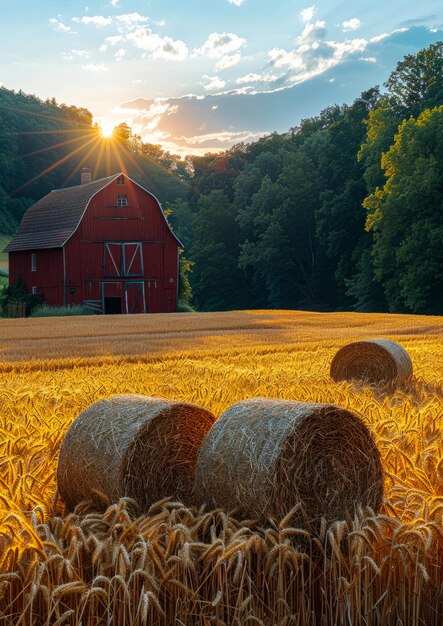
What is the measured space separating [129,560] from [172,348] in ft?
49.2

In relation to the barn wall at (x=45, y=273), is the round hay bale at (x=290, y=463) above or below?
below

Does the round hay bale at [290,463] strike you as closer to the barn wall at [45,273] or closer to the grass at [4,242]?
the barn wall at [45,273]

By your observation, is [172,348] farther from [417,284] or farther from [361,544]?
[417,284]

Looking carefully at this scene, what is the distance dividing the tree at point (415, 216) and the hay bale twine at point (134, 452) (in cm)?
4531

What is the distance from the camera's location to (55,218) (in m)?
48.7

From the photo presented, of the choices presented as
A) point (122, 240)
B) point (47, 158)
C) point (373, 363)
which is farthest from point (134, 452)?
point (47, 158)

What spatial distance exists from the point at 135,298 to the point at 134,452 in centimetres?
4145

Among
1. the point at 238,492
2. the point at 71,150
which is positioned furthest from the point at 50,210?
the point at 71,150

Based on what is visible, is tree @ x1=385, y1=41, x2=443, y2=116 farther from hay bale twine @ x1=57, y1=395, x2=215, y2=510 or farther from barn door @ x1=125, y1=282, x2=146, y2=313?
hay bale twine @ x1=57, y1=395, x2=215, y2=510

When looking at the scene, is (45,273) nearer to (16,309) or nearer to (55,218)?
(16,309)

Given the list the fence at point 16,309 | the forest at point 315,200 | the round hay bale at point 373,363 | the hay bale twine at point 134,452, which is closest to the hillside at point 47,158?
the forest at point 315,200

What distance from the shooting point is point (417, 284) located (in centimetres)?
5016

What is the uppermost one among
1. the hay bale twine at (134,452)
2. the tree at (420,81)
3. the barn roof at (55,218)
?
the tree at (420,81)

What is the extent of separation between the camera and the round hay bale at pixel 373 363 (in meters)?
12.3
